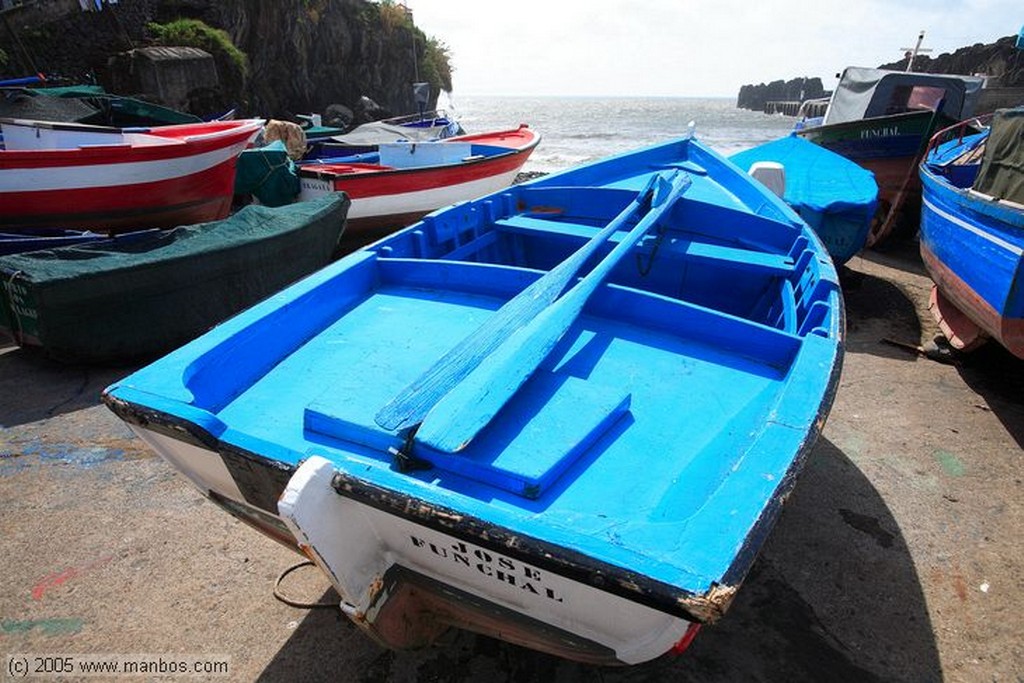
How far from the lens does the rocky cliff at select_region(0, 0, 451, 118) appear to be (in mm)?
17578

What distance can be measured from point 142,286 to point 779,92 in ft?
392

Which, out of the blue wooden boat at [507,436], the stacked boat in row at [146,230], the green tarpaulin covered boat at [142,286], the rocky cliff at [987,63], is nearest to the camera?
the blue wooden boat at [507,436]

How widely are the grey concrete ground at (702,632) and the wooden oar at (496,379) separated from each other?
1.27 m

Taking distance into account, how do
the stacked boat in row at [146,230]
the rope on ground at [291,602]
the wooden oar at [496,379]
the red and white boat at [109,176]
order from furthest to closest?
the red and white boat at [109,176] < the stacked boat in row at [146,230] < the rope on ground at [291,602] < the wooden oar at [496,379]

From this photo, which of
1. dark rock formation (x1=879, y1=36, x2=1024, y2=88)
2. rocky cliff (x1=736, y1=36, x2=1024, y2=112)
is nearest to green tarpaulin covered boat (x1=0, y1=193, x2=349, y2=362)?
rocky cliff (x1=736, y1=36, x2=1024, y2=112)

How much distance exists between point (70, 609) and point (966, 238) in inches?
306

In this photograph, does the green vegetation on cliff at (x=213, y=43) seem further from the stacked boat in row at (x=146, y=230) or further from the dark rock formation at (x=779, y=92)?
the dark rock formation at (x=779, y=92)

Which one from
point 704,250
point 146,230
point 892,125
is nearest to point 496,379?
point 704,250

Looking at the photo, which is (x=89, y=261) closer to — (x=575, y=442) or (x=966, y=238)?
(x=575, y=442)

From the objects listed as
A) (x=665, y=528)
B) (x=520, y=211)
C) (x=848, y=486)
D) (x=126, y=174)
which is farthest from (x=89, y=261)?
(x=848, y=486)

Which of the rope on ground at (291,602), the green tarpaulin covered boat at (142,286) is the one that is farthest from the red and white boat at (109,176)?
the rope on ground at (291,602)

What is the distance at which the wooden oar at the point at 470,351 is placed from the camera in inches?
82.8

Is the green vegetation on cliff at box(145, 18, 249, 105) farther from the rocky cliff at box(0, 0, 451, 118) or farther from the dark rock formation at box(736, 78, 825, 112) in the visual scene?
the dark rock formation at box(736, 78, 825, 112)

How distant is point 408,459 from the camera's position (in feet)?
6.68
